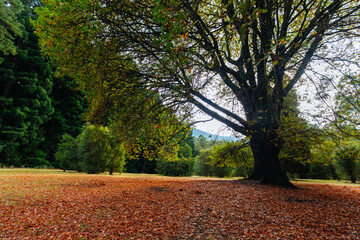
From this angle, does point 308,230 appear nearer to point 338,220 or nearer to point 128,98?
point 338,220

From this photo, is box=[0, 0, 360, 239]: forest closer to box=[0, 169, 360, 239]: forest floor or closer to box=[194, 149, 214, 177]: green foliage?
box=[0, 169, 360, 239]: forest floor

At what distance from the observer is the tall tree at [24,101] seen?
68.8 ft

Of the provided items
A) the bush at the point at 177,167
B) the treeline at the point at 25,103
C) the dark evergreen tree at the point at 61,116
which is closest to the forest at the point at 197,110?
the bush at the point at 177,167

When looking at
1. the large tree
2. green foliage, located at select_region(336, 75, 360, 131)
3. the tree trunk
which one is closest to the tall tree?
the large tree

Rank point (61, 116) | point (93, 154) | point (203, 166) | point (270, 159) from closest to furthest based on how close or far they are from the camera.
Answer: point (270, 159)
point (93, 154)
point (61, 116)
point (203, 166)

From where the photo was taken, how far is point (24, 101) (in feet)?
74.5

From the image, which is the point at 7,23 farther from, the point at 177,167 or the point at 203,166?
the point at 203,166

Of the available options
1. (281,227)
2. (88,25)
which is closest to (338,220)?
(281,227)

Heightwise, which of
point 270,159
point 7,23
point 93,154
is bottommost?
point 93,154

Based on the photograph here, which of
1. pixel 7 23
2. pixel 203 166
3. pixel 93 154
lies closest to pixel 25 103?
pixel 7 23

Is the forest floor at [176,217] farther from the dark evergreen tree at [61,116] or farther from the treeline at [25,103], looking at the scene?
the dark evergreen tree at [61,116]

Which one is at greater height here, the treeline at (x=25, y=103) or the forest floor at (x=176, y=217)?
the treeline at (x=25, y=103)

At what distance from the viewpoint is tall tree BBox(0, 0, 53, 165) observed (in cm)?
2097

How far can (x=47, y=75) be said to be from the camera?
2636cm
